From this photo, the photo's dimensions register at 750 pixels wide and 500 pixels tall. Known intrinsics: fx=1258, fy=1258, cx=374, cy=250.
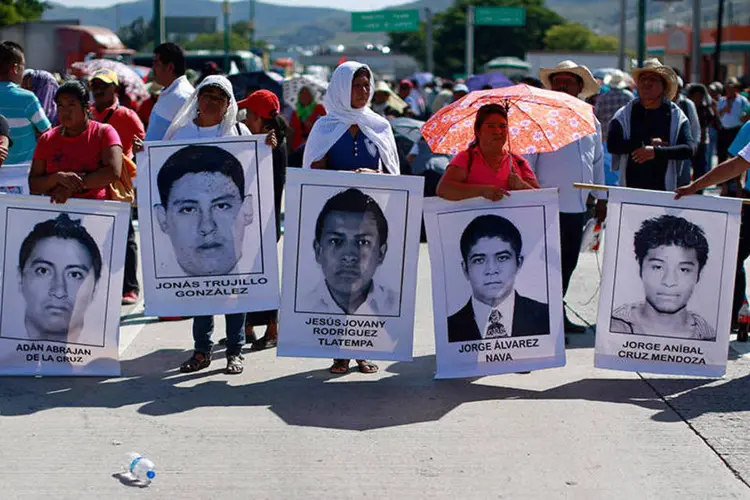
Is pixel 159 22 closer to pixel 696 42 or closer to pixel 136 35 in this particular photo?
pixel 696 42

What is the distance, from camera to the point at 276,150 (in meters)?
8.37

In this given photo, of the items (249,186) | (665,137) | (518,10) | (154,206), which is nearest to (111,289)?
(154,206)

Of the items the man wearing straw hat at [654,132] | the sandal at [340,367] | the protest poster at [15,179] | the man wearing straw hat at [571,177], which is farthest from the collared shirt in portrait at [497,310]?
the protest poster at [15,179]

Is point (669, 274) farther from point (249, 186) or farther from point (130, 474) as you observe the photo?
point (130, 474)

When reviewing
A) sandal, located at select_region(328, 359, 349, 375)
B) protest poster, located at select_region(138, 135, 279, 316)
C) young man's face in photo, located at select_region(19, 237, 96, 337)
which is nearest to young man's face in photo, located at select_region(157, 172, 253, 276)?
protest poster, located at select_region(138, 135, 279, 316)

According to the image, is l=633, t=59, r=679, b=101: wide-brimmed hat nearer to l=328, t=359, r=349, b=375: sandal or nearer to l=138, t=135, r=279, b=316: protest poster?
l=138, t=135, r=279, b=316: protest poster

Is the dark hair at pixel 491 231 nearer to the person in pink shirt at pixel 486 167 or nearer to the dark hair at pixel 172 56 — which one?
the person in pink shirt at pixel 486 167

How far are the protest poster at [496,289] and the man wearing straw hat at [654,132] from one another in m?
1.74

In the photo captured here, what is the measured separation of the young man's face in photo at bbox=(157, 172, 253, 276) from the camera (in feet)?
24.0

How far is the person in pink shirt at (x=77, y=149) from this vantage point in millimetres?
7438

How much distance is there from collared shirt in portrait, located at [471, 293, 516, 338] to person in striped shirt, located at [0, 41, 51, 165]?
3795 mm

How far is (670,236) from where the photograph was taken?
7.11 metres

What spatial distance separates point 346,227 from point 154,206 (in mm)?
1139

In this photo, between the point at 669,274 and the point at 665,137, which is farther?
the point at 665,137
